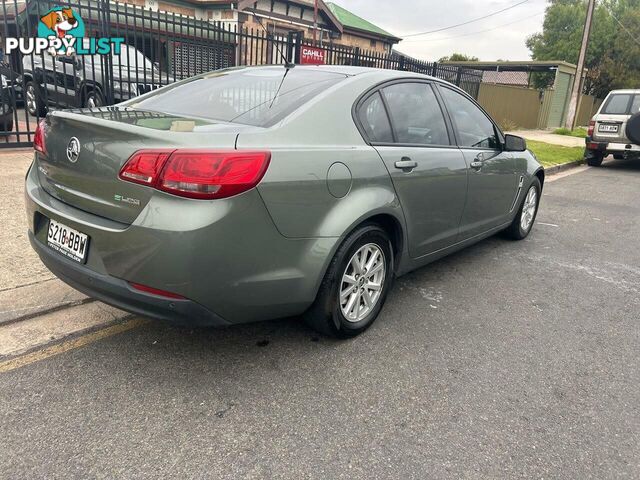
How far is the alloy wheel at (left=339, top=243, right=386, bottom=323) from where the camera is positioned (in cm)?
313

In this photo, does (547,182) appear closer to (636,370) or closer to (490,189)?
(490,189)

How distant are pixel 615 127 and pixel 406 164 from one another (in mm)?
10961

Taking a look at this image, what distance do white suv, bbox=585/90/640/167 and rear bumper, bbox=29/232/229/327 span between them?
12.3 metres

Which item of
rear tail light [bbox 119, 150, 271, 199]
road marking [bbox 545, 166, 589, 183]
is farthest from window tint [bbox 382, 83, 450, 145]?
road marking [bbox 545, 166, 589, 183]

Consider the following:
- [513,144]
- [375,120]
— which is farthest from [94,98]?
[375,120]

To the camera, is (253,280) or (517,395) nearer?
(253,280)

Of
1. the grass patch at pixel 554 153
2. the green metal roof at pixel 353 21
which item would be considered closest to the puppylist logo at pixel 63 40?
the grass patch at pixel 554 153

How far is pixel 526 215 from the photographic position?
18.7ft

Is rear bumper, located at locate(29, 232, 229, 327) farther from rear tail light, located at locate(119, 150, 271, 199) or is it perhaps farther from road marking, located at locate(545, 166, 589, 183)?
road marking, located at locate(545, 166, 589, 183)

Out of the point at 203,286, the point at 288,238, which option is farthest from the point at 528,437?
the point at 203,286

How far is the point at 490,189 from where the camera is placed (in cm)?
448

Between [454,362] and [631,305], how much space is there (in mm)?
1946

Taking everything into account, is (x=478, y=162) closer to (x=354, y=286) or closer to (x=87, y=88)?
(x=354, y=286)

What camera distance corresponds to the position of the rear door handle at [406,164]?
10.9 feet
